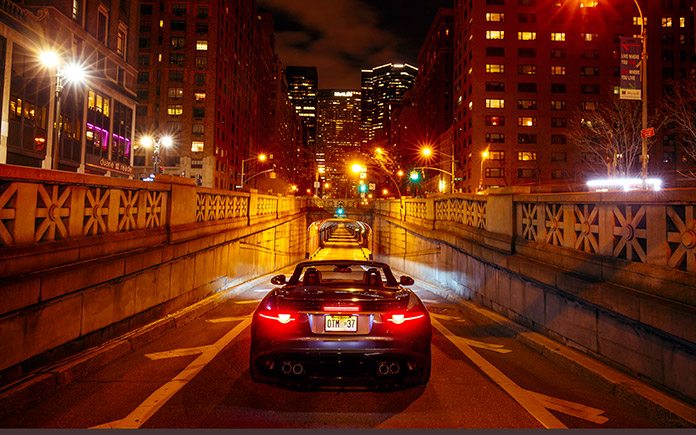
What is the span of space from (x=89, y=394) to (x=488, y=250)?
860cm

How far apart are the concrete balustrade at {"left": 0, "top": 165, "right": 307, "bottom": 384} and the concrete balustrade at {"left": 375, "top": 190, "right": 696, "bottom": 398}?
6.99m

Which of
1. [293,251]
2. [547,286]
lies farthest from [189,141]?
[547,286]

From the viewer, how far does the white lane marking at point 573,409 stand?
15.1ft

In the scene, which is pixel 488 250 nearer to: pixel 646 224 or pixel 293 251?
pixel 646 224

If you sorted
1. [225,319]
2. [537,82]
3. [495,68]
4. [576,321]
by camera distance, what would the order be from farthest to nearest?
[537,82] → [495,68] → [225,319] → [576,321]

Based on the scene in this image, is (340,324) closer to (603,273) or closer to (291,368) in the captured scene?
(291,368)

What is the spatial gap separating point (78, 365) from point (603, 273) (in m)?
7.26

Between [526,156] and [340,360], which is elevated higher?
[526,156]

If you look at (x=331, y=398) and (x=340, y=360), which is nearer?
(x=340, y=360)

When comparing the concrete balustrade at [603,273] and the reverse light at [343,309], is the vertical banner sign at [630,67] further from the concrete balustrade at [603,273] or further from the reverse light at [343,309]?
the reverse light at [343,309]

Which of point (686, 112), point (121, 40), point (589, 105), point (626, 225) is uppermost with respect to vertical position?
point (589, 105)

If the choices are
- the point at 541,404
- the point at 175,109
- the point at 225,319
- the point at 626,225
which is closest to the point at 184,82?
the point at 175,109

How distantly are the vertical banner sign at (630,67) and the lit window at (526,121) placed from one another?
6311 centimetres

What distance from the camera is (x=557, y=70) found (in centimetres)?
7756
